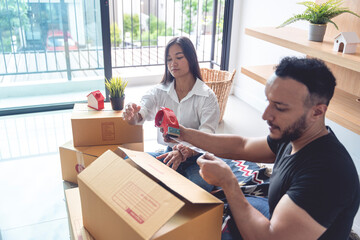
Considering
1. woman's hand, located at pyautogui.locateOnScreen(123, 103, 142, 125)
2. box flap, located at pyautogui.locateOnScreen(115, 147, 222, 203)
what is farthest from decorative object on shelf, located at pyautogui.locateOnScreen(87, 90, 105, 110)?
box flap, located at pyautogui.locateOnScreen(115, 147, 222, 203)

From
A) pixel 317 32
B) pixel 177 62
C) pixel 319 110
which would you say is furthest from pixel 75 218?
pixel 317 32

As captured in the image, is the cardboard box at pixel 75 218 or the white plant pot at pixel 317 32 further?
the white plant pot at pixel 317 32

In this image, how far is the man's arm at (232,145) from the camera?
5.04ft

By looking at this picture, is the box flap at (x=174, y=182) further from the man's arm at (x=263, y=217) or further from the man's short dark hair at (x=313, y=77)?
the man's short dark hair at (x=313, y=77)

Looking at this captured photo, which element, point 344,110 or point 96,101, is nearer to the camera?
point 344,110

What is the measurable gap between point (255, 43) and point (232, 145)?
7.44 feet

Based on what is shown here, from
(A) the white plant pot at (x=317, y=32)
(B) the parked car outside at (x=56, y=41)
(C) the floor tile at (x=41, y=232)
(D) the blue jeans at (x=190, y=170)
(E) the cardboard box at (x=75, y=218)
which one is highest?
(A) the white plant pot at (x=317, y=32)

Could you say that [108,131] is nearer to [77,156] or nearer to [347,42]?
[77,156]

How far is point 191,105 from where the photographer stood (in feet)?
6.87

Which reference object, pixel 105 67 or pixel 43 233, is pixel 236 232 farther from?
pixel 105 67

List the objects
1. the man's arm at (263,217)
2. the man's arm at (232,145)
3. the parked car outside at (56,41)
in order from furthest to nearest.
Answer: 1. the parked car outside at (56,41)
2. the man's arm at (232,145)
3. the man's arm at (263,217)

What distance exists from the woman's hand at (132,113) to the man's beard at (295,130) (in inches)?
41.8

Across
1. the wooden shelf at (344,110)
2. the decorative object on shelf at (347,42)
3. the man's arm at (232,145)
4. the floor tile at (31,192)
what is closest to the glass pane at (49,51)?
the floor tile at (31,192)

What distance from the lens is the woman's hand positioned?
6.64ft
